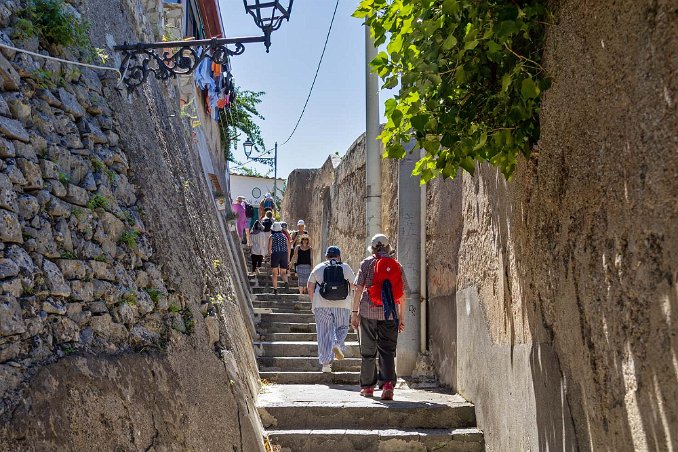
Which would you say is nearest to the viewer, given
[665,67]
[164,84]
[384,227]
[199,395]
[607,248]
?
[665,67]

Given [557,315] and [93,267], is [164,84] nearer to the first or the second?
[93,267]

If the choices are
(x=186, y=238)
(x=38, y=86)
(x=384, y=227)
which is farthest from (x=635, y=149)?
(x=384, y=227)

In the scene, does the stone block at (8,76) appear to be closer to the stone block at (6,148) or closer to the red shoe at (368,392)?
the stone block at (6,148)

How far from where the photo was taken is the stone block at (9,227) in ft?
10.5

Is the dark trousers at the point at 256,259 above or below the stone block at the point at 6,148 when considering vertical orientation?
above

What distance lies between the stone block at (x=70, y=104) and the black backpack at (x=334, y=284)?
13.2 feet

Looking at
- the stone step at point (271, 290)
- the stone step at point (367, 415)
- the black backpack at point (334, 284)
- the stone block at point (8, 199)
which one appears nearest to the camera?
the stone block at point (8, 199)

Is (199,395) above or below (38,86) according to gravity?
below

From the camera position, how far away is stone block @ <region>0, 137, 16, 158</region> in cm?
336

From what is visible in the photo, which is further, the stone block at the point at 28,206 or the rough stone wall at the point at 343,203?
the rough stone wall at the point at 343,203

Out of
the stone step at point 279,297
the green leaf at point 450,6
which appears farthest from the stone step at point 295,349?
the green leaf at point 450,6

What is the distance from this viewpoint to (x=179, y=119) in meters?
8.12

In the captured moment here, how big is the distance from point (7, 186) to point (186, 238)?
2.57m

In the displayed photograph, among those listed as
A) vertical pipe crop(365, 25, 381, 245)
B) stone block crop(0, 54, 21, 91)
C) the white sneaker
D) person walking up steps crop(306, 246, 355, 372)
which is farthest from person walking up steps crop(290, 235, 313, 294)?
stone block crop(0, 54, 21, 91)
